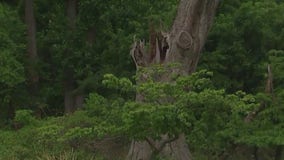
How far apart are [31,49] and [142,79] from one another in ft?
42.4

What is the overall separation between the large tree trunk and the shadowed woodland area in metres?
0.03

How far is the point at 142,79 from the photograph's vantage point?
11906 mm

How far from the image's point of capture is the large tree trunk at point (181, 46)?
561 inches

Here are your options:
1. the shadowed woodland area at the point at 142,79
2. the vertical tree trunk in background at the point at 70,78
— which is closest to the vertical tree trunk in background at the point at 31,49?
the shadowed woodland area at the point at 142,79

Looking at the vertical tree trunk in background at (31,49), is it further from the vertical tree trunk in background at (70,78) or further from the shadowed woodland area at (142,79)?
the vertical tree trunk in background at (70,78)

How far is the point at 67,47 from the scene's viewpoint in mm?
24047

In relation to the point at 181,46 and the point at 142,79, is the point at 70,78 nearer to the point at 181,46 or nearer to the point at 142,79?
the point at 181,46

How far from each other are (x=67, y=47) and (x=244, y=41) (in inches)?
290

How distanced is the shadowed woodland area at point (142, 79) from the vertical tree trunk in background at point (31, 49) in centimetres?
4

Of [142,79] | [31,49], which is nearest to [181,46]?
[142,79]

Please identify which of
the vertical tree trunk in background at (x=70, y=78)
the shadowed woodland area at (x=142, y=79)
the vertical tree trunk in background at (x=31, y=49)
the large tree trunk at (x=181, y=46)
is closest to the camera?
the shadowed woodland area at (x=142, y=79)

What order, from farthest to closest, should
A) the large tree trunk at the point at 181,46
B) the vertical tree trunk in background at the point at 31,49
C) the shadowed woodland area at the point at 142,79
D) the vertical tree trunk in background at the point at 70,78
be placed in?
the vertical tree trunk in background at the point at 70,78
the vertical tree trunk in background at the point at 31,49
the large tree trunk at the point at 181,46
the shadowed woodland area at the point at 142,79

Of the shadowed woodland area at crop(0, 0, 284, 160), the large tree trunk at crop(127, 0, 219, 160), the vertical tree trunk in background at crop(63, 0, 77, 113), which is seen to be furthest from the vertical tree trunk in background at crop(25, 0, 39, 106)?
the large tree trunk at crop(127, 0, 219, 160)

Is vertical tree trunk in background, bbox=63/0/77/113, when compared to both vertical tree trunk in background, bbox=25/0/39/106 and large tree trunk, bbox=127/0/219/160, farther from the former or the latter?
large tree trunk, bbox=127/0/219/160
